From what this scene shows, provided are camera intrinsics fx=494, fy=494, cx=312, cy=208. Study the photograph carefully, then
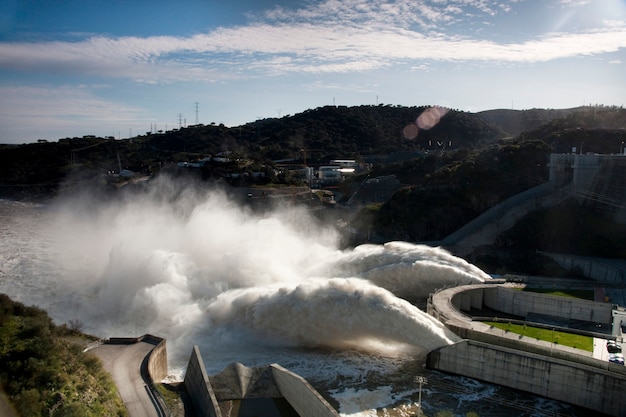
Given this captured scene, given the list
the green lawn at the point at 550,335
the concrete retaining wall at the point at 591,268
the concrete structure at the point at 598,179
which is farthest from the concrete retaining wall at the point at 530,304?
the concrete structure at the point at 598,179

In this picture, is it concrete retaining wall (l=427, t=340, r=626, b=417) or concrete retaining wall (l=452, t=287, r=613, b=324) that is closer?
concrete retaining wall (l=427, t=340, r=626, b=417)

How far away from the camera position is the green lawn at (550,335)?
23.0 m

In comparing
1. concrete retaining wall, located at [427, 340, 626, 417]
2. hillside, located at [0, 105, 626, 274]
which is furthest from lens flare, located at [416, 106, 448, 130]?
concrete retaining wall, located at [427, 340, 626, 417]

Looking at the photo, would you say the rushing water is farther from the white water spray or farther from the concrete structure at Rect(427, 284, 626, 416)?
the concrete structure at Rect(427, 284, 626, 416)

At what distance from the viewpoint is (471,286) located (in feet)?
105

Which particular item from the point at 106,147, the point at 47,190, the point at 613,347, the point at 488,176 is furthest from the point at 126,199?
the point at 613,347

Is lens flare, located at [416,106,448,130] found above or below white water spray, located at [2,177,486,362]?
above

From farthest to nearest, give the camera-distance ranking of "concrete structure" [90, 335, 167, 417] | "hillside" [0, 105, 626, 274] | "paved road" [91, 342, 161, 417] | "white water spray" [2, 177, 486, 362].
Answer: "hillside" [0, 105, 626, 274]
"white water spray" [2, 177, 486, 362]
"concrete structure" [90, 335, 167, 417]
"paved road" [91, 342, 161, 417]

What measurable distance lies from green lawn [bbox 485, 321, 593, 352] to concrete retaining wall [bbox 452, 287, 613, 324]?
494 centimetres

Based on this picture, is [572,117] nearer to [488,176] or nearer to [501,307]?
[488,176]

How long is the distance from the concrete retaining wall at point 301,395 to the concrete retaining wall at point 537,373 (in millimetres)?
7224

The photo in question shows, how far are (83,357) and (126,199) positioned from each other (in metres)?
57.5

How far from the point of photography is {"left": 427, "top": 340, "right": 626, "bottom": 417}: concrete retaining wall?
2014 centimetres

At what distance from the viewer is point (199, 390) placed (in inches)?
741
